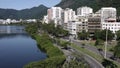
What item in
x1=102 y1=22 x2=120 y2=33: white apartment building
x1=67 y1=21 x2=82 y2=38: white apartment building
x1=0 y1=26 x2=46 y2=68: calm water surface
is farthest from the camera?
x1=67 y1=21 x2=82 y2=38: white apartment building

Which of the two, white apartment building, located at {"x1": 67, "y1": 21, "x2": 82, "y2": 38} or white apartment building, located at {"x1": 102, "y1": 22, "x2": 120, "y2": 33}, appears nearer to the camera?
white apartment building, located at {"x1": 102, "y1": 22, "x2": 120, "y2": 33}

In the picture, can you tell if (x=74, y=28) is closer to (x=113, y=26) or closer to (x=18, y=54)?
(x=113, y=26)

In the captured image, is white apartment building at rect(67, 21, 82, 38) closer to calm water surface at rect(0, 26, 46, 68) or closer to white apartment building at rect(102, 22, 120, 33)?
white apartment building at rect(102, 22, 120, 33)

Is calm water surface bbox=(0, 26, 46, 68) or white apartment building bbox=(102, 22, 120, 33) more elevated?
white apartment building bbox=(102, 22, 120, 33)

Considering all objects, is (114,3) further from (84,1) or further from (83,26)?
(84,1)

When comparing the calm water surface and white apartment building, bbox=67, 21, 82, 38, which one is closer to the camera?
the calm water surface

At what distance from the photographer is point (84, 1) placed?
13638 cm

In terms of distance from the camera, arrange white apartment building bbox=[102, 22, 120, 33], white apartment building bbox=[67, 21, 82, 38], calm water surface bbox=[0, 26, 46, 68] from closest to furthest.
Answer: calm water surface bbox=[0, 26, 46, 68], white apartment building bbox=[102, 22, 120, 33], white apartment building bbox=[67, 21, 82, 38]

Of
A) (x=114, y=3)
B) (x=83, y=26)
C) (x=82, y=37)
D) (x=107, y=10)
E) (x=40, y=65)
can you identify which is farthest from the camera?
(x=114, y=3)

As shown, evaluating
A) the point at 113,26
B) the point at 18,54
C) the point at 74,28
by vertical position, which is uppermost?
the point at 113,26

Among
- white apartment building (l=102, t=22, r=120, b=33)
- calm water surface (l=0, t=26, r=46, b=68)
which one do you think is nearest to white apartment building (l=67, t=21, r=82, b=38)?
white apartment building (l=102, t=22, r=120, b=33)

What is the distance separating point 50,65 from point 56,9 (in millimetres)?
99576

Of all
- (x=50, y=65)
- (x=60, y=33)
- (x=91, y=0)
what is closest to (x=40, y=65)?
(x=50, y=65)

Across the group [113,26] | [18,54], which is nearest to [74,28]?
[113,26]
